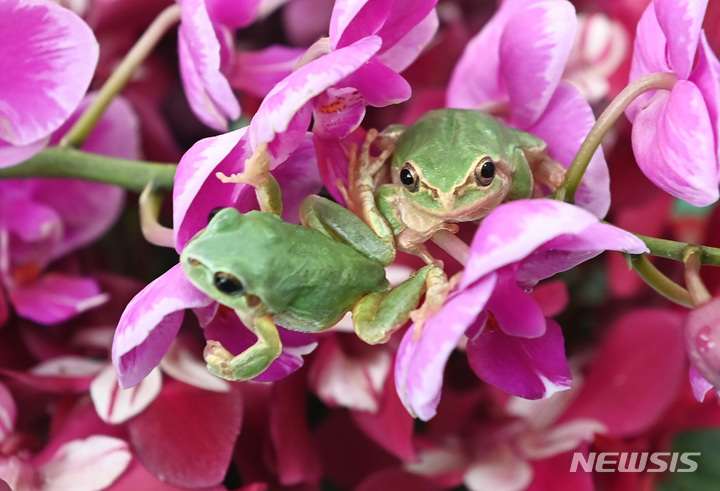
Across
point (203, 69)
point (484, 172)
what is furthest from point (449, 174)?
point (203, 69)

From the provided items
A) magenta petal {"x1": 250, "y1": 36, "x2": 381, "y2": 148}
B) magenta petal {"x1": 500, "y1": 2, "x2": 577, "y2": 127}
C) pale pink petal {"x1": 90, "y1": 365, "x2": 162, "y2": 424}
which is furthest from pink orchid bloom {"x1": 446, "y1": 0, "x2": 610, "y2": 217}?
pale pink petal {"x1": 90, "y1": 365, "x2": 162, "y2": 424}

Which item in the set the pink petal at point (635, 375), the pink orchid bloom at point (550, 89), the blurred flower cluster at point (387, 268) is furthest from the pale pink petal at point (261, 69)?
the pink petal at point (635, 375)

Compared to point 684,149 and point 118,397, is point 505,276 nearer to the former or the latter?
point 684,149

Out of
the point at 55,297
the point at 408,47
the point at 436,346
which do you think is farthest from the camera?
the point at 55,297

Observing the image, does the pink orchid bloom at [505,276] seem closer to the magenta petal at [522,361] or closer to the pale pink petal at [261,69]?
the magenta petal at [522,361]

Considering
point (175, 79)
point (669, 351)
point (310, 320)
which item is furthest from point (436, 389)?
point (175, 79)

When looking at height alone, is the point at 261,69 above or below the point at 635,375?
above

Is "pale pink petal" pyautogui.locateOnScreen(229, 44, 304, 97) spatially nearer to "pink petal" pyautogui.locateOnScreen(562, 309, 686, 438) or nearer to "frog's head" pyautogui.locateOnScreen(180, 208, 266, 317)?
"frog's head" pyautogui.locateOnScreen(180, 208, 266, 317)
